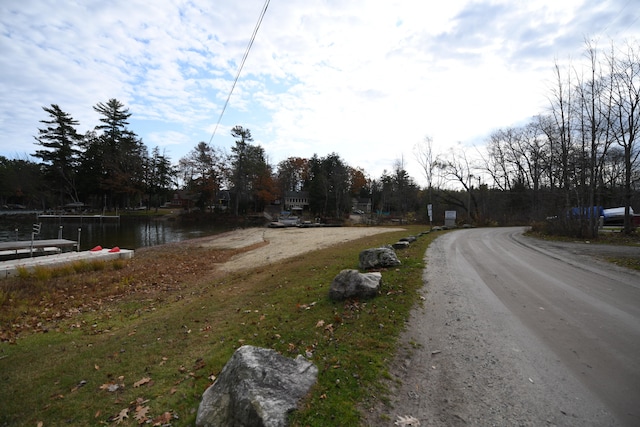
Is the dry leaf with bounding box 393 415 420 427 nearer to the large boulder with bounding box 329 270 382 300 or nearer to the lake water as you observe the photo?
the large boulder with bounding box 329 270 382 300

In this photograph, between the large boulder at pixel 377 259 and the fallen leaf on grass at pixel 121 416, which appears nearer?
the fallen leaf on grass at pixel 121 416

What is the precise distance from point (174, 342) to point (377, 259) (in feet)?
18.8

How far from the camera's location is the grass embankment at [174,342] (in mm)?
3492

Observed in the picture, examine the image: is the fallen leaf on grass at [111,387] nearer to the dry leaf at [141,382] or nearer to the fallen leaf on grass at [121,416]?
the dry leaf at [141,382]

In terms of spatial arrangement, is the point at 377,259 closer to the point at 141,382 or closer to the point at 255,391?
the point at 141,382

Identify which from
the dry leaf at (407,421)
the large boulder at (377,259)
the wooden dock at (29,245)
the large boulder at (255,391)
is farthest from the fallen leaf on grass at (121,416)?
the wooden dock at (29,245)

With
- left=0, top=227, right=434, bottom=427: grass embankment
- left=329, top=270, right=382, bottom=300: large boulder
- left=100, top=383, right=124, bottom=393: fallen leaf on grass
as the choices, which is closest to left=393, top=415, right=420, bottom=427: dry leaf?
left=0, top=227, right=434, bottom=427: grass embankment

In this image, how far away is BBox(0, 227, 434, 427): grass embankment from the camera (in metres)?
3.49

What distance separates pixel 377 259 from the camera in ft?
30.0

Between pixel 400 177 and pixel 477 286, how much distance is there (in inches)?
1964

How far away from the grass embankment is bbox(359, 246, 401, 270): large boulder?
47 centimetres

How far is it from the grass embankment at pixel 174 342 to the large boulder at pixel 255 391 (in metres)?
0.17

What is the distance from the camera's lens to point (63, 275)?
480 inches

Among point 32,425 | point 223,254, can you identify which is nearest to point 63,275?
point 223,254
